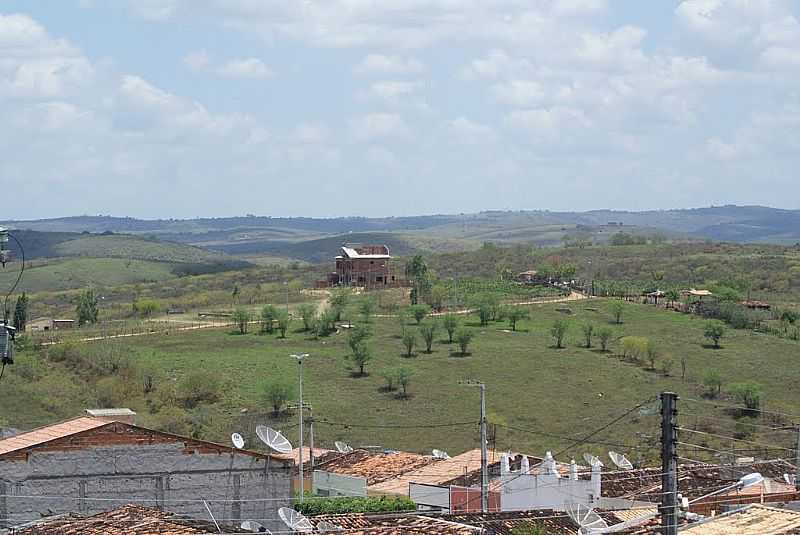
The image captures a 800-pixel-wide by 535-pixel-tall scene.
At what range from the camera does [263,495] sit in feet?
114

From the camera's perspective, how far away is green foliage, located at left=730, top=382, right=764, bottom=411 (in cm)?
6931

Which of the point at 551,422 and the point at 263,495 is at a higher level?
the point at 263,495

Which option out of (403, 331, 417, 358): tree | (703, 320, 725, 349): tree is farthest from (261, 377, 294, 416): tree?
(703, 320, 725, 349): tree

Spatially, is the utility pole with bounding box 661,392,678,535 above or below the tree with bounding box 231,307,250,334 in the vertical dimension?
above

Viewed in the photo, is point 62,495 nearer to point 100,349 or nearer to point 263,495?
point 263,495

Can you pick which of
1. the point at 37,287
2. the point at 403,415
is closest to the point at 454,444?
the point at 403,415

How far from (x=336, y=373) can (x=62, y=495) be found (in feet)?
160

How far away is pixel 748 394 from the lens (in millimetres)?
69562

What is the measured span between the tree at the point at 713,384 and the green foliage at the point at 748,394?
2428 mm

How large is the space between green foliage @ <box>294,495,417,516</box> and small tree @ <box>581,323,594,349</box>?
2144 inches

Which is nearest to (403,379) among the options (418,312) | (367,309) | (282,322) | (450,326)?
(450,326)

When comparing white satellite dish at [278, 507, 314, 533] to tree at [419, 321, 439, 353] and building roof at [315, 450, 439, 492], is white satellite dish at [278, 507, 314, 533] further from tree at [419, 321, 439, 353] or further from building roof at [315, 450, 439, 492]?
tree at [419, 321, 439, 353]

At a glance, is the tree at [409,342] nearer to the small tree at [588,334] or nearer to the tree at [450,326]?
the tree at [450,326]

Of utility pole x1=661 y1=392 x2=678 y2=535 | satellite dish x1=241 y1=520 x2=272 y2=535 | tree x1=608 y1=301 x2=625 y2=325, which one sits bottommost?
tree x1=608 y1=301 x2=625 y2=325
